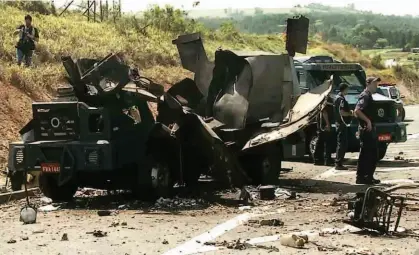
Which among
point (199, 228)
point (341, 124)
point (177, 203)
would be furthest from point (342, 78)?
point (199, 228)

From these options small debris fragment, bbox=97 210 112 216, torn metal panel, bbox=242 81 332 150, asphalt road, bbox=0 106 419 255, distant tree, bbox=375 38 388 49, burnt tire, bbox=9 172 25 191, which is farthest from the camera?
distant tree, bbox=375 38 388 49

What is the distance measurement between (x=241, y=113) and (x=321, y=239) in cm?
467

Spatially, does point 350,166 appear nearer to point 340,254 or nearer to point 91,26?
point 340,254

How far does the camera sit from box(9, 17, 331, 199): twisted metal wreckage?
11336 mm

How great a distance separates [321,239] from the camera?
884 cm

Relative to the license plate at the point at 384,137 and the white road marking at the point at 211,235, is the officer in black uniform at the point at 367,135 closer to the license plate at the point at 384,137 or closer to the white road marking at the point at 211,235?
the license plate at the point at 384,137

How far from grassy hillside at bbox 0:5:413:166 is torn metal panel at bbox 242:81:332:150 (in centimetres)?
573

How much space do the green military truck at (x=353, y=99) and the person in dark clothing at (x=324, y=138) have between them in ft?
0.45

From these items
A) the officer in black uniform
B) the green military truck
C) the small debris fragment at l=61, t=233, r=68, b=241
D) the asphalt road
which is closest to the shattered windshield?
the green military truck

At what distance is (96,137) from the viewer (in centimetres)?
1126

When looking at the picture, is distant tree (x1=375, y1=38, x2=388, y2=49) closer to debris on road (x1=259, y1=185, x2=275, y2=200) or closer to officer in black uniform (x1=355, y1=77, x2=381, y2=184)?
officer in black uniform (x1=355, y1=77, x2=381, y2=184)

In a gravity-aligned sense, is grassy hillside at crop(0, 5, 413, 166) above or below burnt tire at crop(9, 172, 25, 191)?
above

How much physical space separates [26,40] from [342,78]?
8126 mm

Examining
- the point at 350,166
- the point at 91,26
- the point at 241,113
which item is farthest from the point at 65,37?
the point at 241,113
